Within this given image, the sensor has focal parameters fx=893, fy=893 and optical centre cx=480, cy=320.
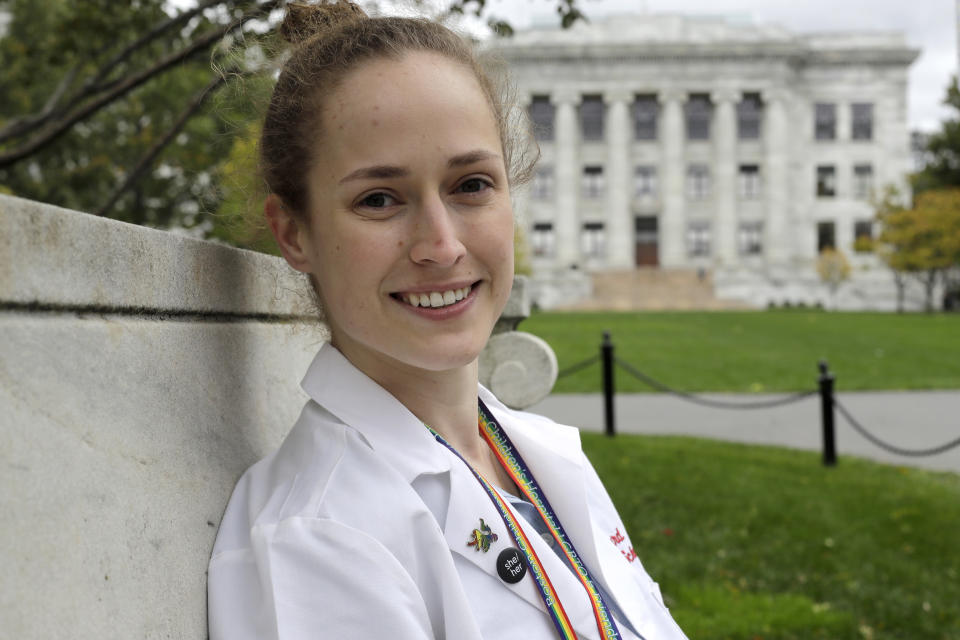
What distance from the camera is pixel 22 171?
23.3 meters

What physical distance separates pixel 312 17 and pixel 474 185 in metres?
0.55

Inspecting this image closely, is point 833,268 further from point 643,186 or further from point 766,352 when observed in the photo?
point 766,352

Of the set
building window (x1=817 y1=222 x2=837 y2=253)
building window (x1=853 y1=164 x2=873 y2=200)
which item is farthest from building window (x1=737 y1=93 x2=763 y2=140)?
building window (x1=817 y1=222 x2=837 y2=253)

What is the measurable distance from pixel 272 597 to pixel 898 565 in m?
5.32

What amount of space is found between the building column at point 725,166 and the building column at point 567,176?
8.80 m

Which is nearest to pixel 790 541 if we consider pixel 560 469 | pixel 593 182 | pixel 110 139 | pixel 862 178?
pixel 560 469

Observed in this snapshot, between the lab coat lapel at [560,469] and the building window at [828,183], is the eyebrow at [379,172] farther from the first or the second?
the building window at [828,183]

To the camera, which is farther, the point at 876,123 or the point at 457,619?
the point at 876,123

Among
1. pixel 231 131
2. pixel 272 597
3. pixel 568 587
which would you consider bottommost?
pixel 568 587

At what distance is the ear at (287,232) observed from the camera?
1.73 m

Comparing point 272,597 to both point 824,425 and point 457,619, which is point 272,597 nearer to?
point 457,619

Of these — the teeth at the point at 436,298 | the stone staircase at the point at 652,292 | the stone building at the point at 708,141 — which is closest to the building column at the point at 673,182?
the stone building at the point at 708,141

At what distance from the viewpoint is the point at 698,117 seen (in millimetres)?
58094

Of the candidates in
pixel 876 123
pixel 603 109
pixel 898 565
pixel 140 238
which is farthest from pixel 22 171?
pixel 876 123
